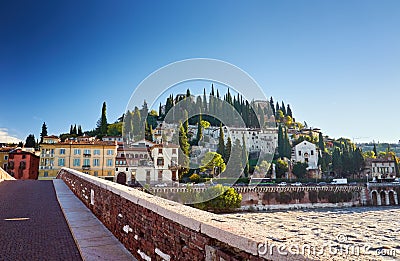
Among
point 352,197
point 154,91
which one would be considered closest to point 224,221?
point 154,91

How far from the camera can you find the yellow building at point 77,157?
33.5 m

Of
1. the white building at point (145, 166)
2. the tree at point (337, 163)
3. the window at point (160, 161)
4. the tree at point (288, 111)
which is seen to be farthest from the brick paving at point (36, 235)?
the tree at point (288, 111)

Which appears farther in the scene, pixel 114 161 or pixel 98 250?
pixel 114 161

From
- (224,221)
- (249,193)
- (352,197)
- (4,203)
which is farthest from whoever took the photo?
(352,197)

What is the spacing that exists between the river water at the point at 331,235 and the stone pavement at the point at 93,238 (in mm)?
1824

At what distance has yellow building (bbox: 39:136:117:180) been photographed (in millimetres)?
33469

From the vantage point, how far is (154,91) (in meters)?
8.70

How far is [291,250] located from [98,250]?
314cm

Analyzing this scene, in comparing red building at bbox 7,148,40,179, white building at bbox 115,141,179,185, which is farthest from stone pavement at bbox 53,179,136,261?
red building at bbox 7,148,40,179

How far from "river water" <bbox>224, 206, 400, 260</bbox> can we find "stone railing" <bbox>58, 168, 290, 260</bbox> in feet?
0.21

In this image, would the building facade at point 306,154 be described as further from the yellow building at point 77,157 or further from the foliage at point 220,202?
the yellow building at point 77,157

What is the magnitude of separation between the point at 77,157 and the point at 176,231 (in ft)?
114

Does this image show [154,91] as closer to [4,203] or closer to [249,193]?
[4,203]

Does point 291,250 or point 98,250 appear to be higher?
point 291,250
